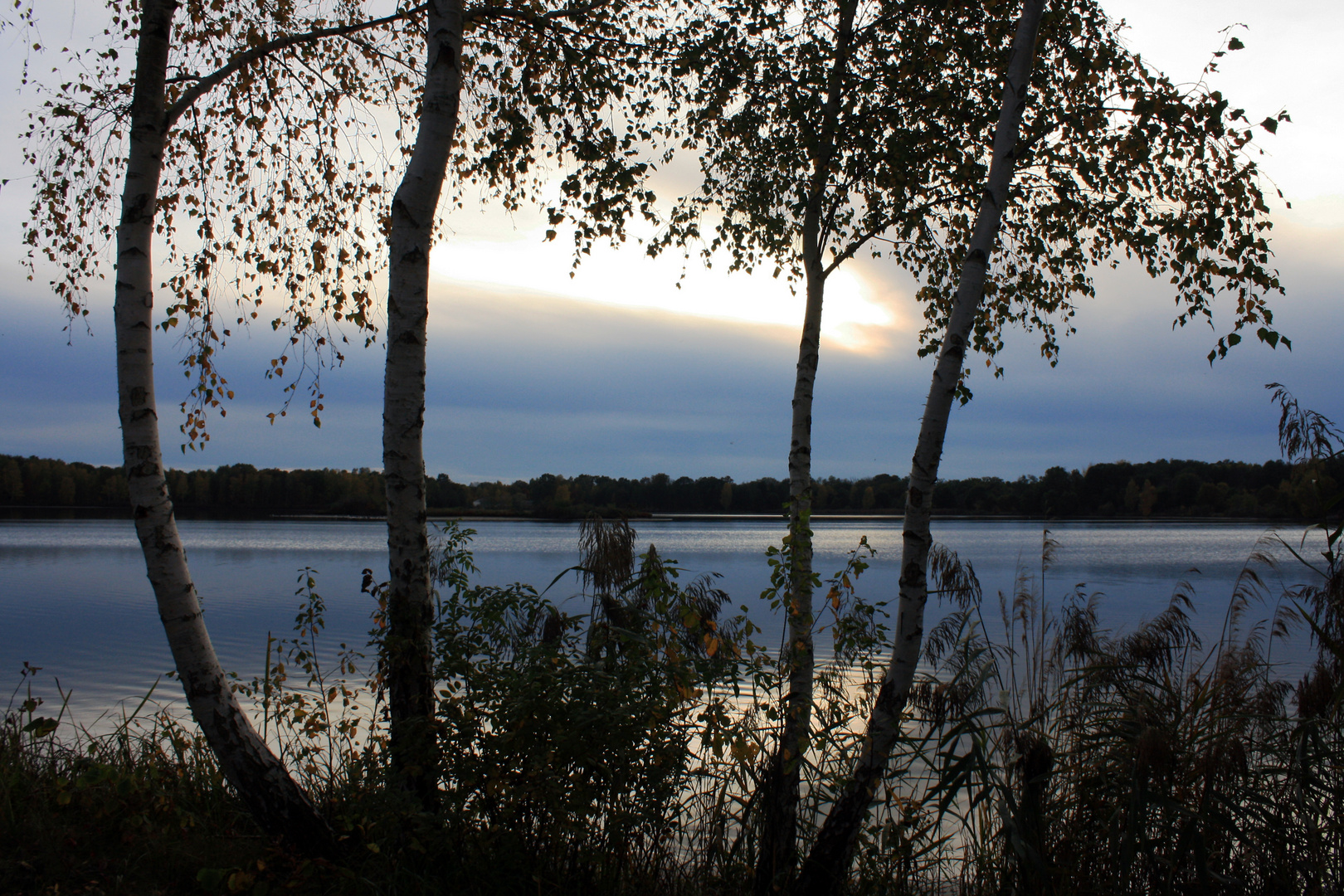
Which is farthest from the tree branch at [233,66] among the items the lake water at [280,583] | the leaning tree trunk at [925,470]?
the lake water at [280,583]

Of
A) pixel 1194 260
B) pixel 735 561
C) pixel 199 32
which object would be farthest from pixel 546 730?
pixel 735 561

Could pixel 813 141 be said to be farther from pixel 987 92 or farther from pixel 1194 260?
pixel 1194 260

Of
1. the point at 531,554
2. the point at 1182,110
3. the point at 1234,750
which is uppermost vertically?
the point at 1182,110

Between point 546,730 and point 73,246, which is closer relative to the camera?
point 546,730

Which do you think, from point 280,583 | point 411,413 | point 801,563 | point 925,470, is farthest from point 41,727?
point 280,583

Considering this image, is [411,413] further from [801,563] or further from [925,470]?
[925,470]

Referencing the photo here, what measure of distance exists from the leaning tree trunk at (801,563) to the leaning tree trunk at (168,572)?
7.90 feet

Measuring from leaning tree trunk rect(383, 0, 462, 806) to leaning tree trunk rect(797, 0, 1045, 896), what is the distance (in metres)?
2.24

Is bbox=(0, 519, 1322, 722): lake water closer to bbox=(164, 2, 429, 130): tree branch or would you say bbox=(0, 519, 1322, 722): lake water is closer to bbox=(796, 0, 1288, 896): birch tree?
bbox=(796, 0, 1288, 896): birch tree

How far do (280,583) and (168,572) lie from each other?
22.4 m

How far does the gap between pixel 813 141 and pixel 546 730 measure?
15.6 feet

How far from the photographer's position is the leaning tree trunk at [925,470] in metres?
4.05

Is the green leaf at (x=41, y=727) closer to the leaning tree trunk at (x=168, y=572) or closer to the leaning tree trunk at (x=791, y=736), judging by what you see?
the leaning tree trunk at (x=168, y=572)

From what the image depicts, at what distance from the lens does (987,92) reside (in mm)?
6008
